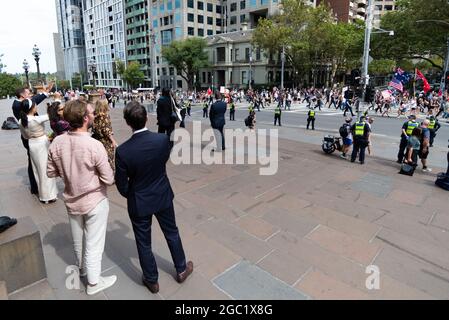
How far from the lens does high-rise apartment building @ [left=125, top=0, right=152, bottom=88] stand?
71.8 metres

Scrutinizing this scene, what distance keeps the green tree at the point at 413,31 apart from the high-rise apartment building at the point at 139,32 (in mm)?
54584

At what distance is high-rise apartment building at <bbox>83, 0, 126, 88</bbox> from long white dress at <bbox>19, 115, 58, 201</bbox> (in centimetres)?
8298

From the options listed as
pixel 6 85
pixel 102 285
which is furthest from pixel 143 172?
pixel 6 85

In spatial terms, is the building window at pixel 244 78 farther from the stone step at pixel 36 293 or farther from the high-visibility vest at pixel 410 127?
the stone step at pixel 36 293

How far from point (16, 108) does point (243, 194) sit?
416 centimetres

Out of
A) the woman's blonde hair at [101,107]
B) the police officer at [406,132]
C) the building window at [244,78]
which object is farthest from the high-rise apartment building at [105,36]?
the police officer at [406,132]

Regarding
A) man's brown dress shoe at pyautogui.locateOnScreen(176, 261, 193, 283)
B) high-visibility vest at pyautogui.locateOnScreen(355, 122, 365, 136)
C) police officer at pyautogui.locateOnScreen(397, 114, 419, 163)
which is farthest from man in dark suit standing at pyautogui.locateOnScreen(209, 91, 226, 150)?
man's brown dress shoe at pyautogui.locateOnScreen(176, 261, 193, 283)

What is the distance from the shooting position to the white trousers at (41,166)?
477cm

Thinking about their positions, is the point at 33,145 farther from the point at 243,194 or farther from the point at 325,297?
the point at 325,297

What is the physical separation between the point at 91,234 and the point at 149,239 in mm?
553

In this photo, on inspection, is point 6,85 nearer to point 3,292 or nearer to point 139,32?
point 139,32

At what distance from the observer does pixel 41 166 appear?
4.86m

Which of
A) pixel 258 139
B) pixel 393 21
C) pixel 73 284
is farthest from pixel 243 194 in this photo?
pixel 393 21

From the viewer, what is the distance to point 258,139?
1126cm
